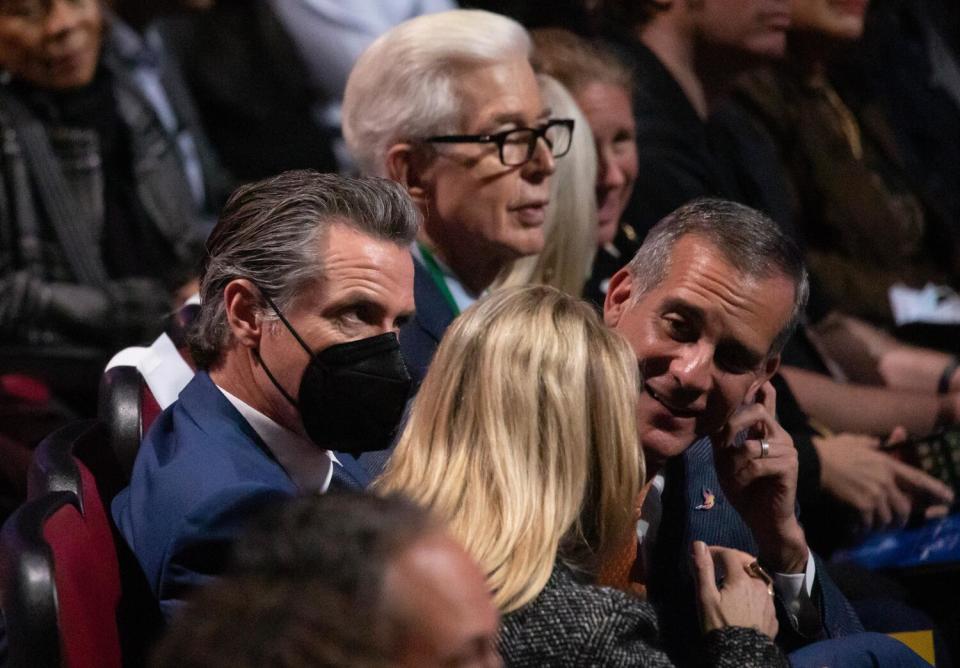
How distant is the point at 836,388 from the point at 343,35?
1.97 m

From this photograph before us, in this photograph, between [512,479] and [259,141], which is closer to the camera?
[512,479]

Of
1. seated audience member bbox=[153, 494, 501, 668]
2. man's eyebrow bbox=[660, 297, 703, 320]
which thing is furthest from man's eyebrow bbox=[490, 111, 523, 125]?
seated audience member bbox=[153, 494, 501, 668]

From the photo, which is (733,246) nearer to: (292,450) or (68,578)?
(292,450)

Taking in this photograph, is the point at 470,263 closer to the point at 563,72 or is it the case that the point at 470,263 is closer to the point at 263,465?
the point at 563,72

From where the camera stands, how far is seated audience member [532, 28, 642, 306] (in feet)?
12.8

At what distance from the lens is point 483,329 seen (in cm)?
226

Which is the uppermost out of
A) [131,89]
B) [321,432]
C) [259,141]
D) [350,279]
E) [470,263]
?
[350,279]

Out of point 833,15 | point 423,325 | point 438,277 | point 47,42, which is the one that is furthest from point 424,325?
point 833,15

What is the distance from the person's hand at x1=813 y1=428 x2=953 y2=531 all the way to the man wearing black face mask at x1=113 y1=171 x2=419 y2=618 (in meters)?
1.37

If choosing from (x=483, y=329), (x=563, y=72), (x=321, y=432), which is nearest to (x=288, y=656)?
(x=483, y=329)

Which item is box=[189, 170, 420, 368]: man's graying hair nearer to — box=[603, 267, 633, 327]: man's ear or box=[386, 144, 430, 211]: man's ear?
box=[603, 267, 633, 327]: man's ear

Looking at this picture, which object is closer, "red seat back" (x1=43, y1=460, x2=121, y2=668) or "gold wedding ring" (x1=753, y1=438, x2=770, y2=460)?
"red seat back" (x1=43, y1=460, x2=121, y2=668)

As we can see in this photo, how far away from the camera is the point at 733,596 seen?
94.4 inches

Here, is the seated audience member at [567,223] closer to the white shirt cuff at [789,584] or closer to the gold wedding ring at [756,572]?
the white shirt cuff at [789,584]
